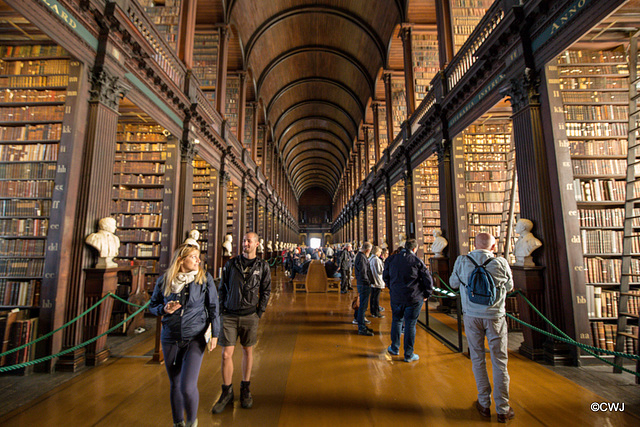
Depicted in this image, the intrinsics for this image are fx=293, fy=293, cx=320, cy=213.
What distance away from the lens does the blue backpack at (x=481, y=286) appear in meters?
2.11

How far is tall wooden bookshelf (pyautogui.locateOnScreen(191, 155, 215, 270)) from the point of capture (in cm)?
781

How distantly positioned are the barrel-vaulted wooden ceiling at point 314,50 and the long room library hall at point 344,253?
396 cm

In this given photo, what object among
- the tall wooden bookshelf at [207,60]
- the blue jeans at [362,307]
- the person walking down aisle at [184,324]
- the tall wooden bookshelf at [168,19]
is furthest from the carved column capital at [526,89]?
the tall wooden bookshelf at [207,60]

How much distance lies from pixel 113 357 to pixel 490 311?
394 centimetres

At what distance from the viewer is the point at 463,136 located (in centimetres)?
647

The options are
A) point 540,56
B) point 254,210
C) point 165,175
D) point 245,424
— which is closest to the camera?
point 245,424

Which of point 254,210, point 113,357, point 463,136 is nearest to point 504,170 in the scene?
point 463,136

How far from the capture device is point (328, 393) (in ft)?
7.97

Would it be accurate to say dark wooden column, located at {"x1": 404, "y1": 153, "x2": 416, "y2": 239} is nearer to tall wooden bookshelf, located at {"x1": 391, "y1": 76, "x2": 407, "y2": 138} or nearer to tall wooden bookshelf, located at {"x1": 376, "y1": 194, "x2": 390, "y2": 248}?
tall wooden bookshelf, located at {"x1": 391, "y1": 76, "x2": 407, "y2": 138}

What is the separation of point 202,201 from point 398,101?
8.57 metres

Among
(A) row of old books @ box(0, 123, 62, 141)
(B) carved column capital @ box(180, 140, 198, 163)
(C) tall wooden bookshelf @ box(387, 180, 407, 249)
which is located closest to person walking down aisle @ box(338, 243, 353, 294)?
(C) tall wooden bookshelf @ box(387, 180, 407, 249)

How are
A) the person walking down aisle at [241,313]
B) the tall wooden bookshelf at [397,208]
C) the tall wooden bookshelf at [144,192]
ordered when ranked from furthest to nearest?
the tall wooden bookshelf at [397,208] < the tall wooden bookshelf at [144,192] < the person walking down aisle at [241,313]

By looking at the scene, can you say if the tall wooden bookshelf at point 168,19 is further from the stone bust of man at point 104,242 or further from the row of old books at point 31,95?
the stone bust of man at point 104,242

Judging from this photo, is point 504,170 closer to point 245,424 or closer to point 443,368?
point 443,368
